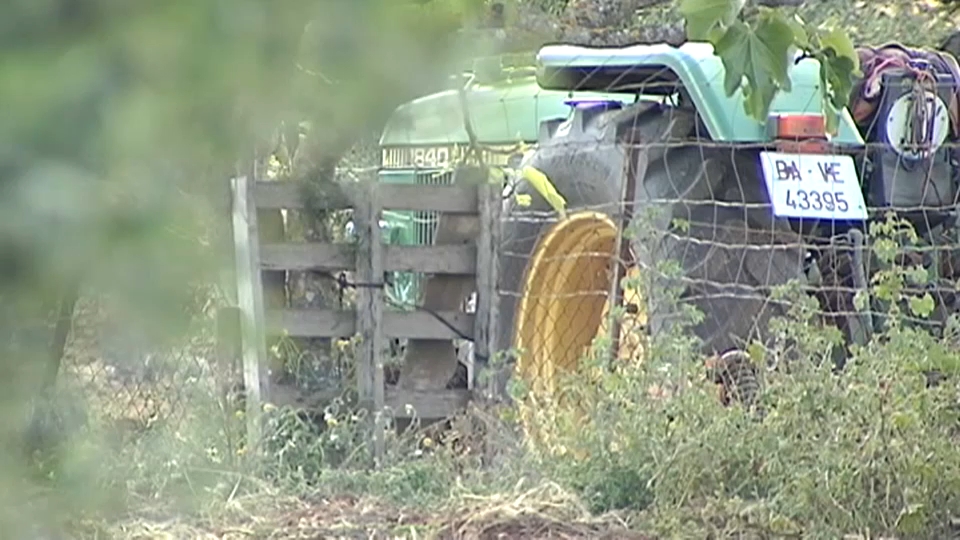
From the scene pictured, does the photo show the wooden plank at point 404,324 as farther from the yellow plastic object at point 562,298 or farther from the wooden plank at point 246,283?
the wooden plank at point 246,283

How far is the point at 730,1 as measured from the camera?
277 centimetres

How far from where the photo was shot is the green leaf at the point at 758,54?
109 inches

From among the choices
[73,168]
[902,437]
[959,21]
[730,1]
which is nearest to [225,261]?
[73,168]

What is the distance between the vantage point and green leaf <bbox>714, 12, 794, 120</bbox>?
9.11ft

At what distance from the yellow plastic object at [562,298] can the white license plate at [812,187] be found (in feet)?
2.98

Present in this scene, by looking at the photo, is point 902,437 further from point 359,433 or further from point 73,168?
point 73,168

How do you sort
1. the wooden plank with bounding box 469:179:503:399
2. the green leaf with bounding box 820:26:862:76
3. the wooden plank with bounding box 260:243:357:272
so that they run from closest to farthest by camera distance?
1. the green leaf with bounding box 820:26:862:76
2. the wooden plank with bounding box 260:243:357:272
3. the wooden plank with bounding box 469:179:503:399

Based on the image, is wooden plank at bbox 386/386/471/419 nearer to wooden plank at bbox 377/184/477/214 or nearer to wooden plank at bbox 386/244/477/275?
wooden plank at bbox 386/244/477/275

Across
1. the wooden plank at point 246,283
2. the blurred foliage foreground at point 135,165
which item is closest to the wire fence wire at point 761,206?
the blurred foliage foreground at point 135,165

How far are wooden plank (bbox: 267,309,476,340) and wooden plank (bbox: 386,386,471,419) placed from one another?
0.21 meters

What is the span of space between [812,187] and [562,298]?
1.46 m

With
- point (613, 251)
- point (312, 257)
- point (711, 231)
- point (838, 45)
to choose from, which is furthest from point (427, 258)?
point (838, 45)

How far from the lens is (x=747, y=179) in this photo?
204 inches

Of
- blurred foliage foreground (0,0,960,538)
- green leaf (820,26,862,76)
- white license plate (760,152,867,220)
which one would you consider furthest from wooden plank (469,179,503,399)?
blurred foliage foreground (0,0,960,538)
